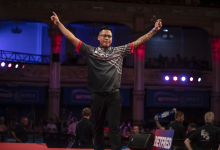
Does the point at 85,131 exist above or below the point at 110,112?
below

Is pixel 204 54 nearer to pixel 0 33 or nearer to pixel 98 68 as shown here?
pixel 0 33

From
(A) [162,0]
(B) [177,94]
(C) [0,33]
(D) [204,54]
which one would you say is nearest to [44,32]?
(C) [0,33]

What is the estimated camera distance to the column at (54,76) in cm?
1620

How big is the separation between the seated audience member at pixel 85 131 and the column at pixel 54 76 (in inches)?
390

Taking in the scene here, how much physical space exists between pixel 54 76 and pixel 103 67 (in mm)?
13479

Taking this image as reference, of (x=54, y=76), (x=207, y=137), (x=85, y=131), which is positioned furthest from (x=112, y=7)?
(x=207, y=137)

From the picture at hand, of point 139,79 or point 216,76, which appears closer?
point 139,79

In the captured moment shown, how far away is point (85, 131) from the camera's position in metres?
6.37

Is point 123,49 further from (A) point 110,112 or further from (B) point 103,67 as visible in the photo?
(A) point 110,112

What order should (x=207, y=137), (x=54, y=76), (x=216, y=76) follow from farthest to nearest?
(x=216, y=76)
(x=54, y=76)
(x=207, y=137)

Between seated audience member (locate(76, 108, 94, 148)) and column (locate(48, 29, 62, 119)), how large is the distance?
9.91 metres

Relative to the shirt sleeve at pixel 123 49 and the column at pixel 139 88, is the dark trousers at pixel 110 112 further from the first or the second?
the column at pixel 139 88

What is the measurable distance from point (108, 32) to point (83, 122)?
3.39 meters

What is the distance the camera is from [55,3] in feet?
53.8
